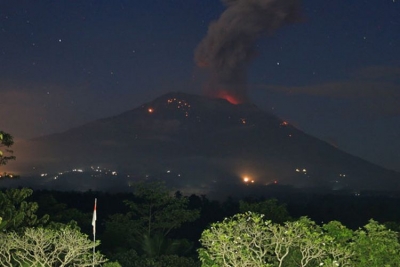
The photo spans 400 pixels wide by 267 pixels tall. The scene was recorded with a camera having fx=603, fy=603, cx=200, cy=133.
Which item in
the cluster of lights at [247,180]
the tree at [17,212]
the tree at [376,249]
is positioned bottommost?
the tree at [376,249]

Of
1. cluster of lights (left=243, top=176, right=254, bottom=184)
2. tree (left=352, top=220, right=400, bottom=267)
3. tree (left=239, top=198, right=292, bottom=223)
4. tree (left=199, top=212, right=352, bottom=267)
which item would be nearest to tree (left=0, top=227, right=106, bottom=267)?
tree (left=199, top=212, right=352, bottom=267)

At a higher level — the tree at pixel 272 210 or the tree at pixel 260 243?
the tree at pixel 272 210

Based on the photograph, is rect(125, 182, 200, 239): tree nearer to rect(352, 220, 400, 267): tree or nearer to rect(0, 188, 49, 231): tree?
rect(0, 188, 49, 231): tree

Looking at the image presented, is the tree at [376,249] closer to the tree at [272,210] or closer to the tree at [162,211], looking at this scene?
the tree at [272,210]

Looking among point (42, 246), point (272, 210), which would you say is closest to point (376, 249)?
point (42, 246)

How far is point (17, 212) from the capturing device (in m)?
20.7

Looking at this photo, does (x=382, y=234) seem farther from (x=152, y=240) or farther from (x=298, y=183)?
(x=298, y=183)

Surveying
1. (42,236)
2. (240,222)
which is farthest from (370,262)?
(42,236)

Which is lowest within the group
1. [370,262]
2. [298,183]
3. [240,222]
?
[370,262]

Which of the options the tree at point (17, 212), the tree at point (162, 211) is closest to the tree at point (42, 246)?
the tree at point (17, 212)

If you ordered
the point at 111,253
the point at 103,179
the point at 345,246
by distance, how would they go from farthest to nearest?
the point at 103,179
the point at 111,253
the point at 345,246

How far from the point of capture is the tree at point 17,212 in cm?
2003

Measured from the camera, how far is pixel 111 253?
85.5 feet

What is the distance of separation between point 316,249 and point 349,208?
46.5 meters
